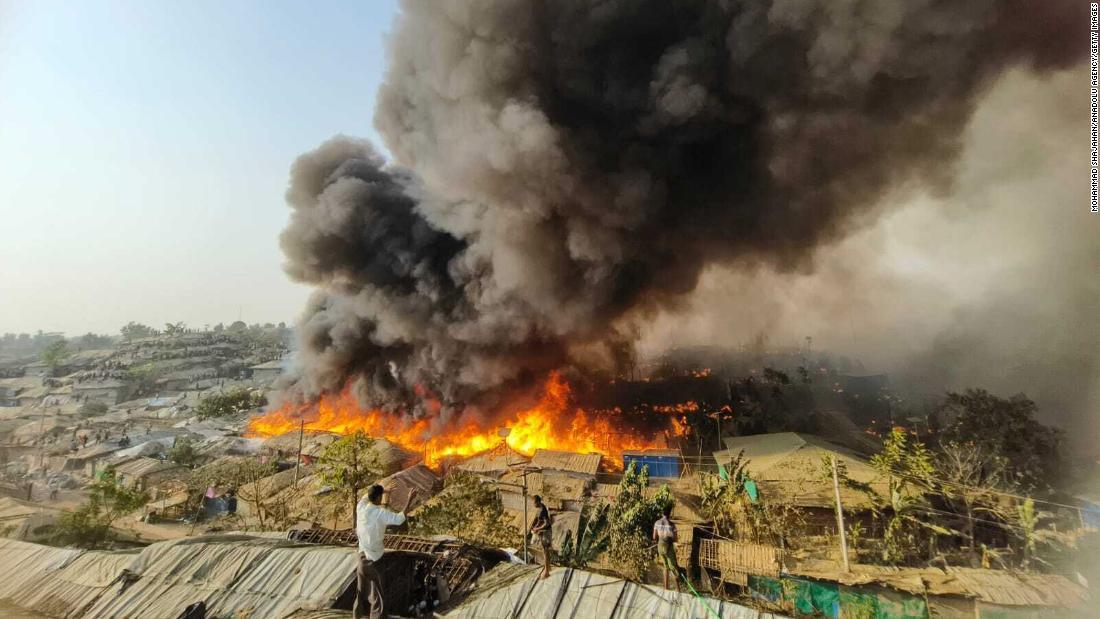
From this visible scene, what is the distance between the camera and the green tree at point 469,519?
11375 millimetres

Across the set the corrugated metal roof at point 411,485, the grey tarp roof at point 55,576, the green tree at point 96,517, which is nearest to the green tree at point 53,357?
the green tree at point 96,517

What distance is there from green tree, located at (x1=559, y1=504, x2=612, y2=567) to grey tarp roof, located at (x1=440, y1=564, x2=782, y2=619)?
551 centimetres

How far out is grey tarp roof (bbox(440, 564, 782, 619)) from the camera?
4.67 m

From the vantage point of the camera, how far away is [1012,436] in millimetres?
17094

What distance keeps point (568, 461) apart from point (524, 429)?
6566 millimetres

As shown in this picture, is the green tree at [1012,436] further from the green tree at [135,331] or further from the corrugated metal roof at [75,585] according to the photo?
the green tree at [135,331]

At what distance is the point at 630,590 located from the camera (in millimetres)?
4910

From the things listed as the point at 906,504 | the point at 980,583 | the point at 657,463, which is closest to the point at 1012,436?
the point at 906,504

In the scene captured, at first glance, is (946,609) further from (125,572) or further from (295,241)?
(295,241)

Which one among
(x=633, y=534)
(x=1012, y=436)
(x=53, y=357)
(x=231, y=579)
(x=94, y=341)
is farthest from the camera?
(x=94, y=341)

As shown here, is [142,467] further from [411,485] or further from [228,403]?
[228,403]

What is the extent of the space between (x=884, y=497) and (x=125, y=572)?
1464cm

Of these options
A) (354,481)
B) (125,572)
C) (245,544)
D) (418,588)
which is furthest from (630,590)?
(354,481)

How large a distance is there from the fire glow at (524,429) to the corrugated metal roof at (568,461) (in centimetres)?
296
